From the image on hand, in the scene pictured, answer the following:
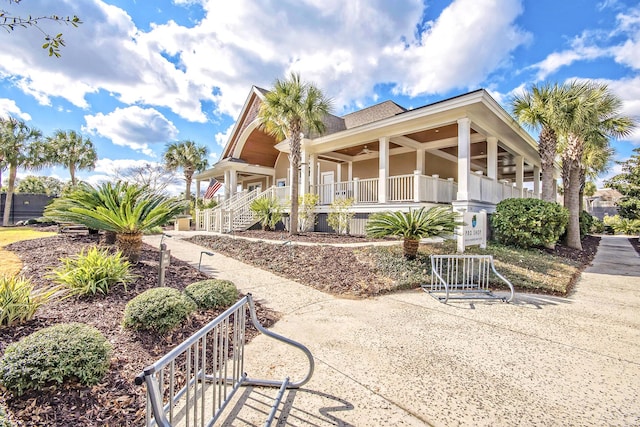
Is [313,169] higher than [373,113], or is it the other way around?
[373,113]

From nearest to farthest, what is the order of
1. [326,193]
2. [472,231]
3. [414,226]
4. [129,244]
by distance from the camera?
1. [129,244]
2. [414,226]
3. [472,231]
4. [326,193]

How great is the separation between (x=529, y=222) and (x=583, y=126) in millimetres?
4207

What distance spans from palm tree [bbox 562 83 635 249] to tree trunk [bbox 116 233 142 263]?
13.2m

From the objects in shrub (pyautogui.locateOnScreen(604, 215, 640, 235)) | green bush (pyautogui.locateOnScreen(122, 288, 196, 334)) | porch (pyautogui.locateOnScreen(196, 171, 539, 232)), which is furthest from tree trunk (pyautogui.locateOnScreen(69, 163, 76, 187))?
shrub (pyautogui.locateOnScreen(604, 215, 640, 235))

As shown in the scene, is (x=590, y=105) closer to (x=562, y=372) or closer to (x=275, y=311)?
(x=562, y=372)

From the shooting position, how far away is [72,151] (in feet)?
77.6

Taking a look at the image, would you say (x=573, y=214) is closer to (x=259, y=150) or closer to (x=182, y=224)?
(x=259, y=150)

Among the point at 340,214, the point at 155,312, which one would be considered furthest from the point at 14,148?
the point at 155,312

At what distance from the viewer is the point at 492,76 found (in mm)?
12414

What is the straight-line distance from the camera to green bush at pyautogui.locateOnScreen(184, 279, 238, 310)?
162 inches

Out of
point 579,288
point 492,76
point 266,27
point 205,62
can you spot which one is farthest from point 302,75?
point 579,288

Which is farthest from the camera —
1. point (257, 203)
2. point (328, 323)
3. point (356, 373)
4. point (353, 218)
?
point (257, 203)

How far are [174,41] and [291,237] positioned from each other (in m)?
7.45

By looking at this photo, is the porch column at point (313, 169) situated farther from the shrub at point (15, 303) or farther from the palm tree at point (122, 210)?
the shrub at point (15, 303)
